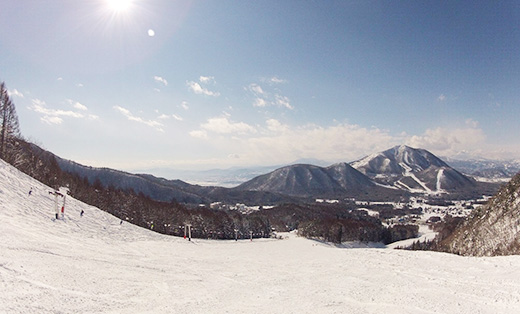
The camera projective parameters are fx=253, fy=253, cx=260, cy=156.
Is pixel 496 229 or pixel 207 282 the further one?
pixel 496 229

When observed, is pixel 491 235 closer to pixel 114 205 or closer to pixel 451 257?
pixel 451 257

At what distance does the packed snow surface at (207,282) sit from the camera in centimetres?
940

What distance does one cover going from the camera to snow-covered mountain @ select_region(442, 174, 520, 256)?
1382 inches

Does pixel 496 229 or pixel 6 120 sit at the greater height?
pixel 6 120

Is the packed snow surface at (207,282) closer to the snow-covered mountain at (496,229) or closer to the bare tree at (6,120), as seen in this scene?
the snow-covered mountain at (496,229)

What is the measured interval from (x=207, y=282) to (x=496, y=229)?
48073mm

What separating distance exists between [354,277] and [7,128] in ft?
220

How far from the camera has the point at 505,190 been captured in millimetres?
48125

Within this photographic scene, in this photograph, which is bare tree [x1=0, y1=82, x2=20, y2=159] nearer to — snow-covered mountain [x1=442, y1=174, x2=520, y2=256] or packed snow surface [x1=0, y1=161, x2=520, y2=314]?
packed snow surface [x1=0, y1=161, x2=520, y2=314]

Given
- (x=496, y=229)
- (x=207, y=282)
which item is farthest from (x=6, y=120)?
(x=496, y=229)

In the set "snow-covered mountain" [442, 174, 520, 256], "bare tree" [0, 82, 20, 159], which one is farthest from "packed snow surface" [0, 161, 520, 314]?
"bare tree" [0, 82, 20, 159]

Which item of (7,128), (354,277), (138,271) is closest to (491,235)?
(354,277)

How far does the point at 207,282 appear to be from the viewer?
14195 millimetres

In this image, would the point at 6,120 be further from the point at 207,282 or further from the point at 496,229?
the point at 496,229
